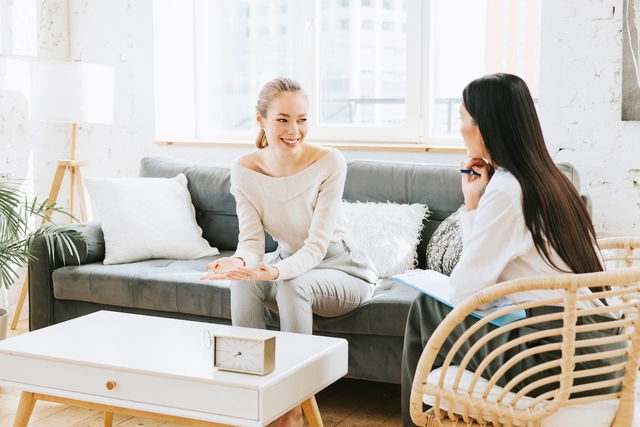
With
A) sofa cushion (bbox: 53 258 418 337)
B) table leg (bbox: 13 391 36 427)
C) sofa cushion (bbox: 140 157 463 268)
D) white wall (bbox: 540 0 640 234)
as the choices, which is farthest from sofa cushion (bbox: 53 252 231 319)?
white wall (bbox: 540 0 640 234)

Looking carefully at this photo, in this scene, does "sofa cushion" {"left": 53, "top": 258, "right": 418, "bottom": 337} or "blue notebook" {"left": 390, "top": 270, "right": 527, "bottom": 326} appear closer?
"blue notebook" {"left": 390, "top": 270, "right": 527, "bottom": 326}

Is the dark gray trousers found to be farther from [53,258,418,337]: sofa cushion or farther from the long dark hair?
[53,258,418,337]: sofa cushion

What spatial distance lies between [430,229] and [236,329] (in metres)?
1.34

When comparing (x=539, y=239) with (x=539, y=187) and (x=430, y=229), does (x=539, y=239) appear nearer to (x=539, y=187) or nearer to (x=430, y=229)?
(x=539, y=187)

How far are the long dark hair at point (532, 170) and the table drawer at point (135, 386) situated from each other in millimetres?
762

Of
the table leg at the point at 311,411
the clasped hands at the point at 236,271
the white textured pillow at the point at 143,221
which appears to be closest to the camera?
the table leg at the point at 311,411

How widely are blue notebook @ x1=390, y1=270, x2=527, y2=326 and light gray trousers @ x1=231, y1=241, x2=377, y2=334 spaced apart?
48 centimetres

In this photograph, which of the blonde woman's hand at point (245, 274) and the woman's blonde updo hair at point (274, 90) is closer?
the blonde woman's hand at point (245, 274)

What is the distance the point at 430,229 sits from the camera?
129 inches

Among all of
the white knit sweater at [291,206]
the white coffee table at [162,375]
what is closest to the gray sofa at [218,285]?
the white knit sweater at [291,206]

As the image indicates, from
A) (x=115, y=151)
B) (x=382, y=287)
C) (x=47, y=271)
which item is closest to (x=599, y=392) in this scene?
(x=382, y=287)

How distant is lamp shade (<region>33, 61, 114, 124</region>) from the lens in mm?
3797

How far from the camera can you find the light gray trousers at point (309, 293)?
2535 mm

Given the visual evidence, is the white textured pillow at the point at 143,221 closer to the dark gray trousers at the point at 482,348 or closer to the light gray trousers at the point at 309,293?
the light gray trousers at the point at 309,293
